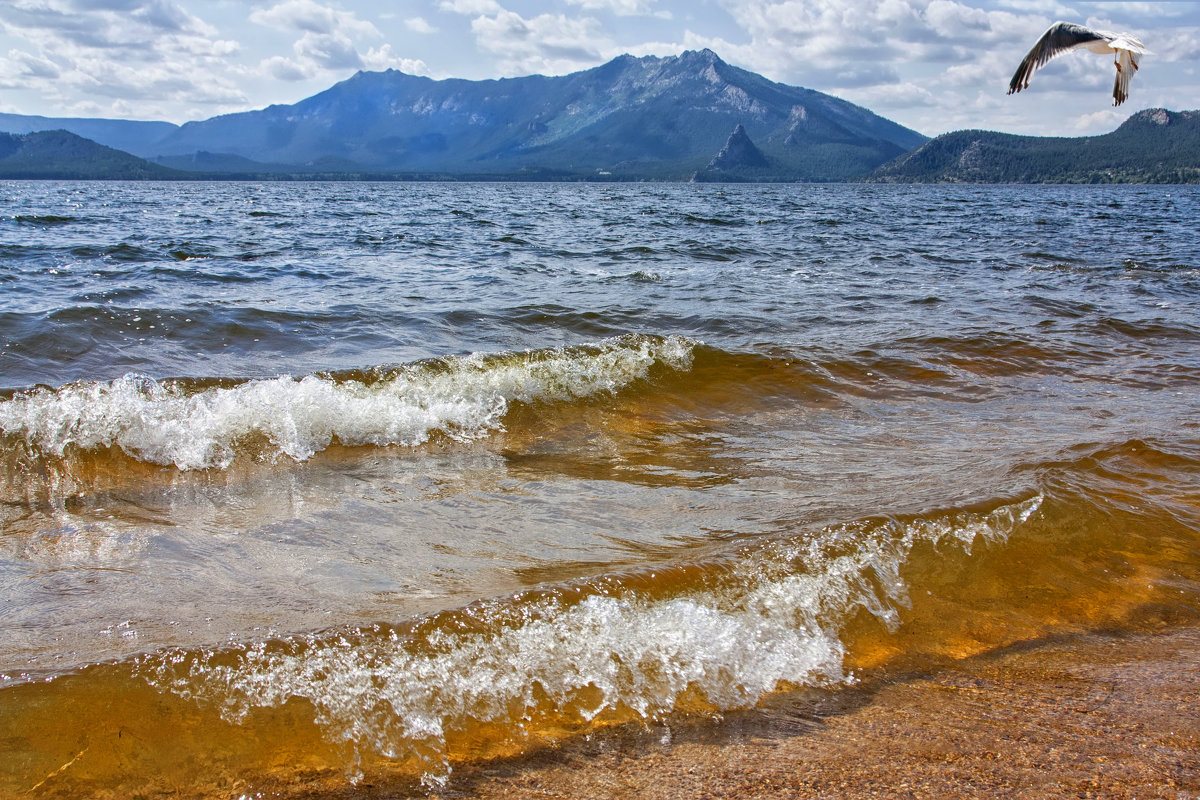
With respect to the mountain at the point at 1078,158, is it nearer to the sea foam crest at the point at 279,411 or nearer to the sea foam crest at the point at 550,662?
the sea foam crest at the point at 279,411

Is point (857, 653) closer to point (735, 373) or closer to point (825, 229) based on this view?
point (735, 373)

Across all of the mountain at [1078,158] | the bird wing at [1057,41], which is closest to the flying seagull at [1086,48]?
the bird wing at [1057,41]

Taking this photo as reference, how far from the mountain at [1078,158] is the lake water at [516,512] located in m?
174

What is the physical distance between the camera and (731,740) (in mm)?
3094

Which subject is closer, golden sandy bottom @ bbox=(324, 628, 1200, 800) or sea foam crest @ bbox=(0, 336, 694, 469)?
golden sandy bottom @ bbox=(324, 628, 1200, 800)

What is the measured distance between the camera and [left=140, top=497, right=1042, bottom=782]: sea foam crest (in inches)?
124

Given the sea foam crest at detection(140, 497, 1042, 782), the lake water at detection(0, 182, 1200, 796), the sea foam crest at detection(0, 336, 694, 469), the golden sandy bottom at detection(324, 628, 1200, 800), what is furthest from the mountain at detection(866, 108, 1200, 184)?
the sea foam crest at detection(140, 497, 1042, 782)

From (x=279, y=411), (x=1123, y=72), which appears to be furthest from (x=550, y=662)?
(x=1123, y=72)

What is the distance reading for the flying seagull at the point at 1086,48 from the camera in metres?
11.6

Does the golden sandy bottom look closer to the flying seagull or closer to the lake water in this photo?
the lake water

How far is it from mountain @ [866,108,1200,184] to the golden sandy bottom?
590 ft

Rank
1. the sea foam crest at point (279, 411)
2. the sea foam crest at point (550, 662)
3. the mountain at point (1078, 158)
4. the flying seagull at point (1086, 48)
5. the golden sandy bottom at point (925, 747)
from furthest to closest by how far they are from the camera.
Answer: the mountain at point (1078, 158), the flying seagull at point (1086, 48), the sea foam crest at point (279, 411), the sea foam crest at point (550, 662), the golden sandy bottom at point (925, 747)

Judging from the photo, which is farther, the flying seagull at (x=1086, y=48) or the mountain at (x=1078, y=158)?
the mountain at (x=1078, y=158)

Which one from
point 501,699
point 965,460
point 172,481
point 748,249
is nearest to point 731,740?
point 501,699
